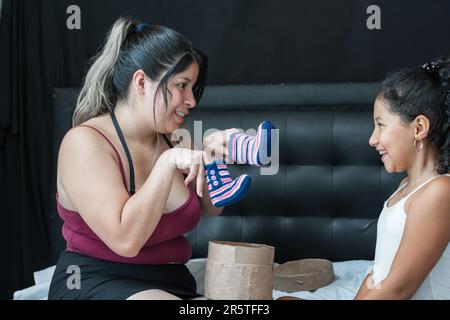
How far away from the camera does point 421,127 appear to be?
1.55 metres

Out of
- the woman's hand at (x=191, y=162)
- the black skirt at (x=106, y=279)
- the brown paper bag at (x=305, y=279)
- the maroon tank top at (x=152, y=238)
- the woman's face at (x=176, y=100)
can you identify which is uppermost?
the woman's face at (x=176, y=100)

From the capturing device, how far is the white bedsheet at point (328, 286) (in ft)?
7.13

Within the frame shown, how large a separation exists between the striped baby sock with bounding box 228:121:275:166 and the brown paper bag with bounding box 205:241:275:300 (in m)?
0.24

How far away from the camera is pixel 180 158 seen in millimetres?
1457

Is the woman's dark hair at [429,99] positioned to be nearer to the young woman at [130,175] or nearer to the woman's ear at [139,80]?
the young woman at [130,175]

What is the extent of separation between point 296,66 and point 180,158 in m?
1.44

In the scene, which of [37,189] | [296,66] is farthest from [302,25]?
[37,189]

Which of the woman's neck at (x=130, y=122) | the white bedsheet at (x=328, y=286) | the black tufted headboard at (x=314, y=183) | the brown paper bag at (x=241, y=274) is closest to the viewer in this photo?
the brown paper bag at (x=241, y=274)

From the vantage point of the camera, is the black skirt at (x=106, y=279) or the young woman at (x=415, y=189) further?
the black skirt at (x=106, y=279)

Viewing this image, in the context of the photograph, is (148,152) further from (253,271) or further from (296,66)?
(296,66)

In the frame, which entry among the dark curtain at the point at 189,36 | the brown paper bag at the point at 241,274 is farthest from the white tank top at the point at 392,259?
the dark curtain at the point at 189,36

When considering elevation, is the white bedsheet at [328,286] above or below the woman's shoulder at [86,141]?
below

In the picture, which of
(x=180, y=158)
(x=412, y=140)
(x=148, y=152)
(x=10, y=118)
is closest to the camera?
(x=180, y=158)

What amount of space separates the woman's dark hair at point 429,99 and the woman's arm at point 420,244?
0.11 m
